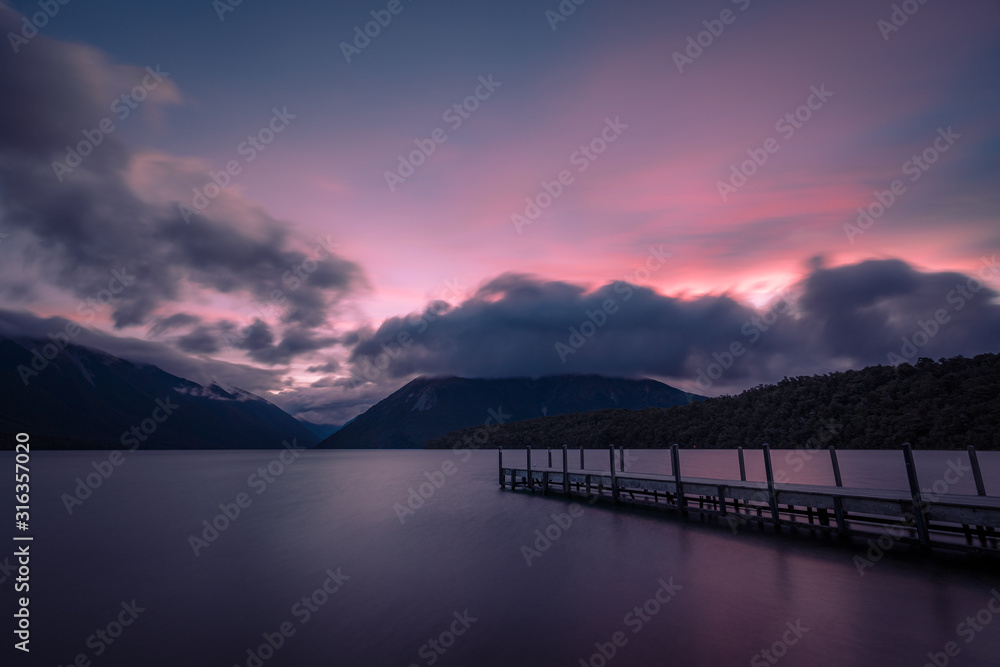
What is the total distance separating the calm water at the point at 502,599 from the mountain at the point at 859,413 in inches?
2609

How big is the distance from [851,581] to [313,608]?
16.8 meters

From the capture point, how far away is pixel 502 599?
53.4 ft

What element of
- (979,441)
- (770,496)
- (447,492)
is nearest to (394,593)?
(770,496)

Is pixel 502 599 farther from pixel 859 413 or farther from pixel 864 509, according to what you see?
pixel 859 413

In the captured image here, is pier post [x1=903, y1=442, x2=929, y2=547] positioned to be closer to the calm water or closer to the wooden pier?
the wooden pier

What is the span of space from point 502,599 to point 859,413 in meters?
149

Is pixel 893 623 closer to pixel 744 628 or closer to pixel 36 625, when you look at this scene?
pixel 744 628

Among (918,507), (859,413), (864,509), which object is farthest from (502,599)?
(859,413)

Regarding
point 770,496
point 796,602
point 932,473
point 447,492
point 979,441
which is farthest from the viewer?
point 979,441

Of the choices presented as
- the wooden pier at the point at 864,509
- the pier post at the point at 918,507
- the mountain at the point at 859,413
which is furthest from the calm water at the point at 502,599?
the mountain at the point at 859,413

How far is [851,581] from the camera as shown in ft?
52.4

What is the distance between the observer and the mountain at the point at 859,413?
108 meters

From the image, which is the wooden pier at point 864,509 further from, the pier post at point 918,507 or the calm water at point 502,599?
the calm water at point 502,599

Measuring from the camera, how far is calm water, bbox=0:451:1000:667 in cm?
1212
